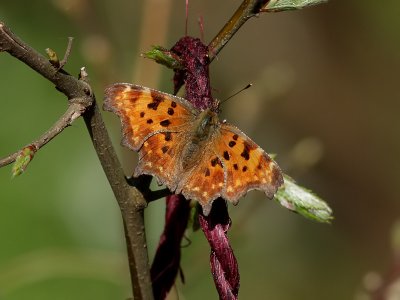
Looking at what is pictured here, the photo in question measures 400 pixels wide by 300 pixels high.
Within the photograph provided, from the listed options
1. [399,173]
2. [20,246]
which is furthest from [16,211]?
[399,173]

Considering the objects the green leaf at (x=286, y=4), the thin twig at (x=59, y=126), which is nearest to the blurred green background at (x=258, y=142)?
the green leaf at (x=286, y=4)

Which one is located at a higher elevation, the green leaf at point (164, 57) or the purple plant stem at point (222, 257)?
the green leaf at point (164, 57)

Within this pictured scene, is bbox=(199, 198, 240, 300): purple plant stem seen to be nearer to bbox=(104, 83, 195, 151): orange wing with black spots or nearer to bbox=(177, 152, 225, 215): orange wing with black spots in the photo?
bbox=(177, 152, 225, 215): orange wing with black spots

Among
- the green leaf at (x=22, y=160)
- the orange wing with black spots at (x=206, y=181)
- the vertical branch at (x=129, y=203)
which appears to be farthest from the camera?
the orange wing with black spots at (x=206, y=181)

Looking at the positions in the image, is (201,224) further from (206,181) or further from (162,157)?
(162,157)

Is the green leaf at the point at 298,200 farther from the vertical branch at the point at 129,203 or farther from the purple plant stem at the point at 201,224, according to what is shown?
the vertical branch at the point at 129,203

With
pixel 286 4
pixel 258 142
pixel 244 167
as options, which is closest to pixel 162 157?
pixel 244 167
